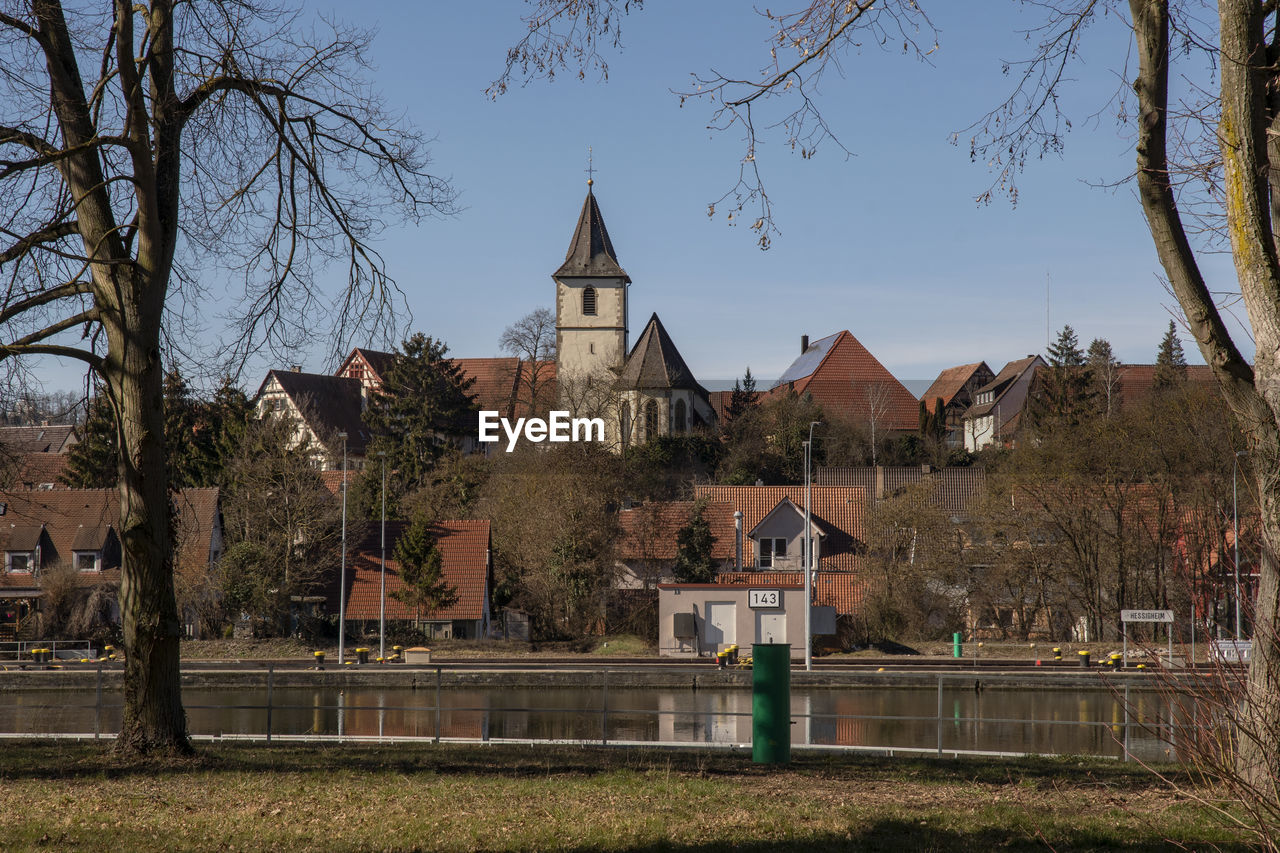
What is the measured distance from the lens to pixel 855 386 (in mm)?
94000

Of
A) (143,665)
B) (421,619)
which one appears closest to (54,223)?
(143,665)

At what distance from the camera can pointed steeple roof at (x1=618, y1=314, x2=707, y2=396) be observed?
88688 millimetres

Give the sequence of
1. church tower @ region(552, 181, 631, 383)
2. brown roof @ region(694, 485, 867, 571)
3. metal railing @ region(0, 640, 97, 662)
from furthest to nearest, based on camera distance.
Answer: church tower @ region(552, 181, 631, 383), brown roof @ region(694, 485, 867, 571), metal railing @ region(0, 640, 97, 662)

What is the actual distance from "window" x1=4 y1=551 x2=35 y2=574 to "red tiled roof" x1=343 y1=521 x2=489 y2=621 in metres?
15.6

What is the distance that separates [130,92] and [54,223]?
156cm

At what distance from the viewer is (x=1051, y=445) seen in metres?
52.1

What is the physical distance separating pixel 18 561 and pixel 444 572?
69.1ft

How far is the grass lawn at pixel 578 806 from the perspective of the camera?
7.82 meters

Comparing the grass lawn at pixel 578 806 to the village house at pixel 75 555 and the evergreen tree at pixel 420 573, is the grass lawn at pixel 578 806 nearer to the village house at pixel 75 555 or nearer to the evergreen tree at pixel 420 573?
the evergreen tree at pixel 420 573

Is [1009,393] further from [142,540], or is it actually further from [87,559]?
[142,540]

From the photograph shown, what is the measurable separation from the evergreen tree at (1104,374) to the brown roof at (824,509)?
2275cm

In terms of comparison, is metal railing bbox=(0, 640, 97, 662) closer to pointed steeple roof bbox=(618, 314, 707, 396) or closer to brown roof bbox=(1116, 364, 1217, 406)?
pointed steeple roof bbox=(618, 314, 707, 396)

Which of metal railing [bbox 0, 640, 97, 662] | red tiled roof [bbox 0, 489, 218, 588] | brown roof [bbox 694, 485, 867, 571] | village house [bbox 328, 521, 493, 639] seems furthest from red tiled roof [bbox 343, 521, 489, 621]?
brown roof [bbox 694, 485, 867, 571]

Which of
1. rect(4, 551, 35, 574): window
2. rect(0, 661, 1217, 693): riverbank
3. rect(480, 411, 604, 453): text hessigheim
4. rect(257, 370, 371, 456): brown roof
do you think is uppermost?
rect(257, 370, 371, 456): brown roof
